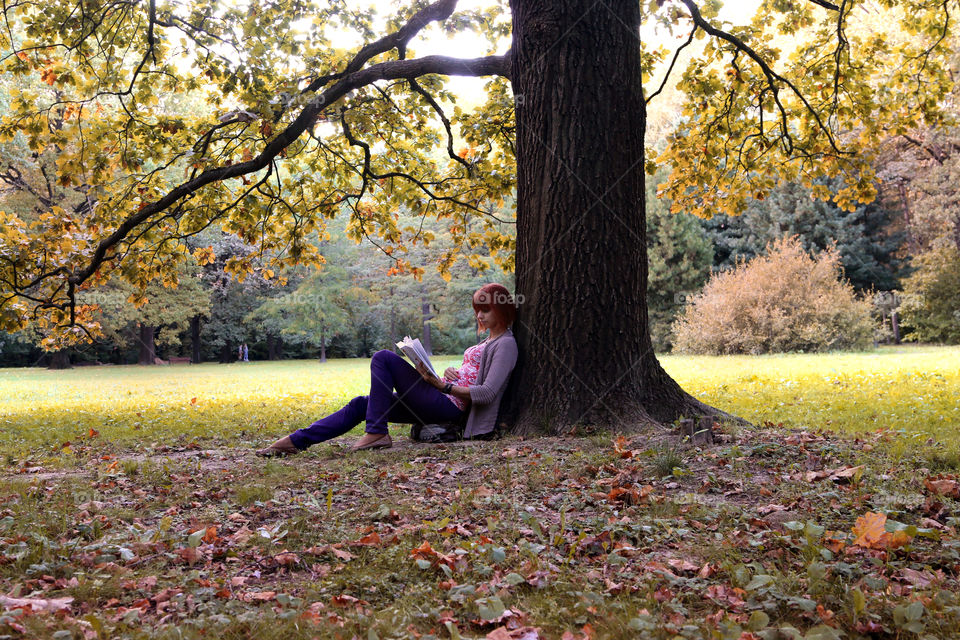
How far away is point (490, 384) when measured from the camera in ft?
19.0

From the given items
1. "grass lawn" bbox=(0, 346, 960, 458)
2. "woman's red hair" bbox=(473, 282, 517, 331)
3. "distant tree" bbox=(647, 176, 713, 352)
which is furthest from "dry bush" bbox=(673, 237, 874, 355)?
"woman's red hair" bbox=(473, 282, 517, 331)

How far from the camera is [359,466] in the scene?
5.14 m

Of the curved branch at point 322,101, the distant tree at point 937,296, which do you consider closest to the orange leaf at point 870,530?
the curved branch at point 322,101

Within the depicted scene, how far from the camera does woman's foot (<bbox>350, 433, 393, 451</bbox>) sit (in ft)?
19.1

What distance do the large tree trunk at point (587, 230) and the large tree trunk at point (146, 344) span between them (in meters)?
33.6

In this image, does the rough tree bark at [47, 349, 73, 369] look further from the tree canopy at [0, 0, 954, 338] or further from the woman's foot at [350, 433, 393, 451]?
the woman's foot at [350, 433, 393, 451]

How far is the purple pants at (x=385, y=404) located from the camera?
5.80 metres

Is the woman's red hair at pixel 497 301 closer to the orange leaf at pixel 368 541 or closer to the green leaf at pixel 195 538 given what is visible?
the orange leaf at pixel 368 541

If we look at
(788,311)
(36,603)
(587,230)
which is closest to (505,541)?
(36,603)

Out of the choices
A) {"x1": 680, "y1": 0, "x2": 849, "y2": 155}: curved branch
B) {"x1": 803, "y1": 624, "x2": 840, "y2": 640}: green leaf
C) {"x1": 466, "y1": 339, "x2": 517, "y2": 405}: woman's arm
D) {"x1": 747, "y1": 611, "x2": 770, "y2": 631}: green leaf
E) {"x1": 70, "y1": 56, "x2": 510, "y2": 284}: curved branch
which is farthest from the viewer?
{"x1": 680, "y1": 0, "x2": 849, "y2": 155}: curved branch

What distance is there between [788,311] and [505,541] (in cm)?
2155

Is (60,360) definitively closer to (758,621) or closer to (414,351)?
(414,351)

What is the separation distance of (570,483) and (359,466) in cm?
172

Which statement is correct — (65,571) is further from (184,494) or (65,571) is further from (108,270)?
(108,270)
